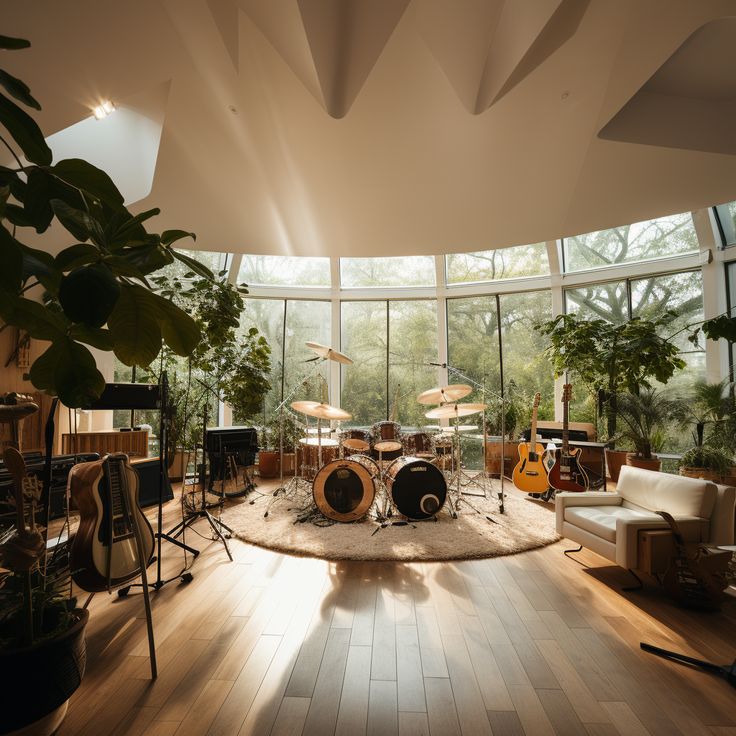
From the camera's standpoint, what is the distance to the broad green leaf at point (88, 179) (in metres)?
0.78

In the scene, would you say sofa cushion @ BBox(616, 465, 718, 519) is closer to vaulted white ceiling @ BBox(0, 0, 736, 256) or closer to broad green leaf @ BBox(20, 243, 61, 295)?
vaulted white ceiling @ BBox(0, 0, 736, 256)

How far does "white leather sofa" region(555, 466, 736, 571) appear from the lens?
3156mm

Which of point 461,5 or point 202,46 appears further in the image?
point 202,46

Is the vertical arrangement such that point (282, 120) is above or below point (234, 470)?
above

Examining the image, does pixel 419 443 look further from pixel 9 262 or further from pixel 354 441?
pixel 9 262

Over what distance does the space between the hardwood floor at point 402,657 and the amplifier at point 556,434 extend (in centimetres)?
291

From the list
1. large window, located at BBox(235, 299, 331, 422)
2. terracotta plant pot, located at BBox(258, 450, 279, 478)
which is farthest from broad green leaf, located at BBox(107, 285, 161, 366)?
large window, located at BBox(235, 299, 331, 422)

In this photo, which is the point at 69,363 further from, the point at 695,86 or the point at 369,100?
the point at 695,86

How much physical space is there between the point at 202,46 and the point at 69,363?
14.4 feet

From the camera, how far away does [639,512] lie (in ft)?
12.2

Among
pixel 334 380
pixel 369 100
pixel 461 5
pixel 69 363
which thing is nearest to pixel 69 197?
pixel 69 363

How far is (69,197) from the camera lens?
78 centimetres

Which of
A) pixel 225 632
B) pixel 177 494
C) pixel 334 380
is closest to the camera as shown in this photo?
pixel 225 632

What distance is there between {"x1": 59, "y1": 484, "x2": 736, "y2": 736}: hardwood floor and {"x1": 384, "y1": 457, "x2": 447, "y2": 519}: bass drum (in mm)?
1156
